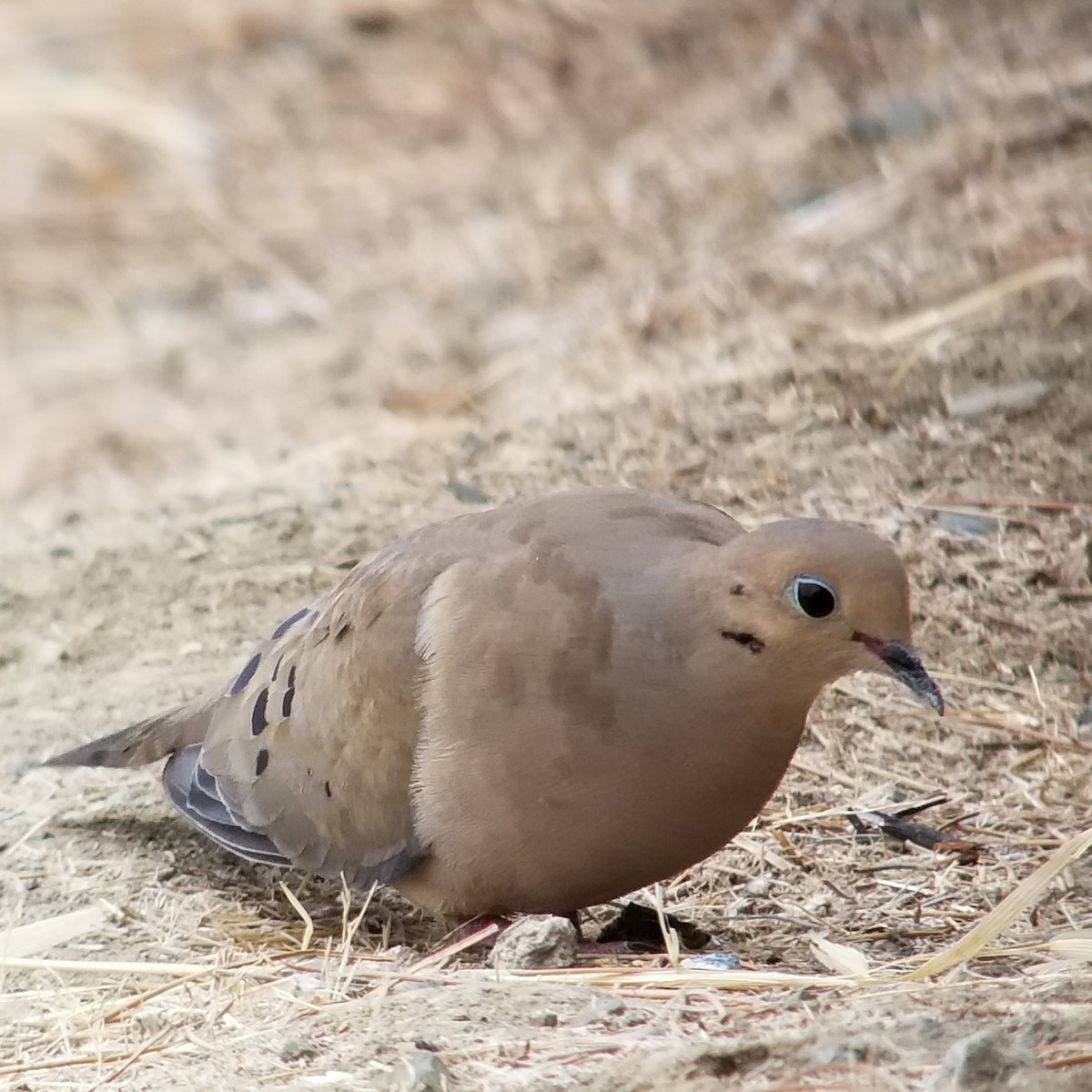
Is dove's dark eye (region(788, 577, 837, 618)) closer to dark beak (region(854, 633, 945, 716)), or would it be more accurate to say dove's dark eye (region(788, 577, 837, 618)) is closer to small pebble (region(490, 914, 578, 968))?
dark beak (region(854, 633, 945, 716))

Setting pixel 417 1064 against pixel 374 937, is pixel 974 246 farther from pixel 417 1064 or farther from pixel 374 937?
pixel 417 1064

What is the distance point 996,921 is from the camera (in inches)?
104

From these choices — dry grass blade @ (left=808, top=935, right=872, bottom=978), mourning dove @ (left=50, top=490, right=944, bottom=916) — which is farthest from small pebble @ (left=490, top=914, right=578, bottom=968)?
dry grass blade @ (left=808, top=935, right=872, bottom=978)

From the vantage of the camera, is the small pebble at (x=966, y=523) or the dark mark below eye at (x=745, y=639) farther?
the small pebble at (x=966, y=523)

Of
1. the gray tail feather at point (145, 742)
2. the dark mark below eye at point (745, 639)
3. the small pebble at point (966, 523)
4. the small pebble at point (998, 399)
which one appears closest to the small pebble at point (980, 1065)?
the dark mark below eye at point (745, 639)

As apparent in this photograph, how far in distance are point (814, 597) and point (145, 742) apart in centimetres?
162

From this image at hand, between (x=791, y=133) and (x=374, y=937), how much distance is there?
13.2ft

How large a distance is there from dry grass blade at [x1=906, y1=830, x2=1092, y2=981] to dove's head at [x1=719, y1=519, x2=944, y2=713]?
12.0 inches

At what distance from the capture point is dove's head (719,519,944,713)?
102 inches

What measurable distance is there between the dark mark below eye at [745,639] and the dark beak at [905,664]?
0.47ft

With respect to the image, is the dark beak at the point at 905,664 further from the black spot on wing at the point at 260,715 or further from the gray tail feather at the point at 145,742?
the gray tail feather at the point at 145,742

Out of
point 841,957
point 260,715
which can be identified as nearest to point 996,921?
point 841,957

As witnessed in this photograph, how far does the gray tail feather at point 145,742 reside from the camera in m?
3.68

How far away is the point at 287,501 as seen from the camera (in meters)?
4.98
